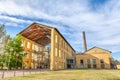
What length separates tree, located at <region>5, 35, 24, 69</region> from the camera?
35.3 meters

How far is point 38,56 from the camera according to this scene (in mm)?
46594

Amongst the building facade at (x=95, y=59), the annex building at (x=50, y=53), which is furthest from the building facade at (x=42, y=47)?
the building facade at (x=95, y=59)

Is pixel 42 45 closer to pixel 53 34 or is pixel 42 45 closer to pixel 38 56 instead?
pixel 38 56

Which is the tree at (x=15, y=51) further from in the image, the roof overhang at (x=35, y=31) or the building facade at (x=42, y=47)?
the building facade at (x=42, y=47)

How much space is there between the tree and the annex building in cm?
292

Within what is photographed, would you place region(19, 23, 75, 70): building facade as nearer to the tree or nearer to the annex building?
the annex building

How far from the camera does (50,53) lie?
3388 cm

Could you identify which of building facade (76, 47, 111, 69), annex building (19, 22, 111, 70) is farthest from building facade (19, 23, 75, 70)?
building facade (76, 47, 111, 69)

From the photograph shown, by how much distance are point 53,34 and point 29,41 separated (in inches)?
464

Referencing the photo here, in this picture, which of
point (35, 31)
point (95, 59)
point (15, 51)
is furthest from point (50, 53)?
point (95, 59)

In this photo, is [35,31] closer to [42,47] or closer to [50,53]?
[50,53]

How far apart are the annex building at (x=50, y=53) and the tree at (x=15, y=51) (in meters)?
2.92

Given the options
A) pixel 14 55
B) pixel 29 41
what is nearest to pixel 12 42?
pixel 14 55

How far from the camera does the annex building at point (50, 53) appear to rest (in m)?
35.3
